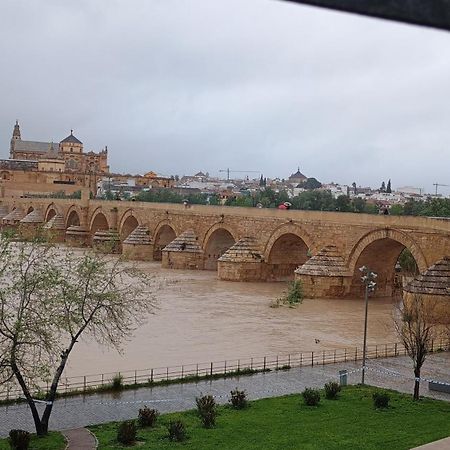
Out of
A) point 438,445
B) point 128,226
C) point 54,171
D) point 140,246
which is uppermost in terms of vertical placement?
point 54,171

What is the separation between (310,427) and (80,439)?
297 cm

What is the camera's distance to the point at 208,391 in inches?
450

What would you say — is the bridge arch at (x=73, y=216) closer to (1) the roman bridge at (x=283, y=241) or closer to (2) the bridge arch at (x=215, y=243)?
(1) the roman bridge at (x=283, y=241)

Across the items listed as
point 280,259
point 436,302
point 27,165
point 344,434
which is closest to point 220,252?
point 280,259

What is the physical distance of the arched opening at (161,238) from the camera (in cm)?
3962

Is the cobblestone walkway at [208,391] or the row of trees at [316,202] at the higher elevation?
the row of trees at [316,202]

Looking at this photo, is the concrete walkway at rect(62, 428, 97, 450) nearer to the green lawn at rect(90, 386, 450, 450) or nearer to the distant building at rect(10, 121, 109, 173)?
the green lawn at rect(90, 386, 450, 450)

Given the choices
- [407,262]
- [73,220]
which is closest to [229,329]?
[407,262]

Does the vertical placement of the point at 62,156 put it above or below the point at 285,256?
above

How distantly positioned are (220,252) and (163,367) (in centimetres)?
2272

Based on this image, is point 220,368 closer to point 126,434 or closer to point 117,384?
point 117,384

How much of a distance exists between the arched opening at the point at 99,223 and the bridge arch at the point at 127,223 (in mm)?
4232

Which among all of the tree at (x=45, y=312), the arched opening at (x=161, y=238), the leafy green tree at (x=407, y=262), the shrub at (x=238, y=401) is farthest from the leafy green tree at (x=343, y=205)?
the tree at (x=45, y=312)

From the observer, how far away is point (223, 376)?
12.5m
